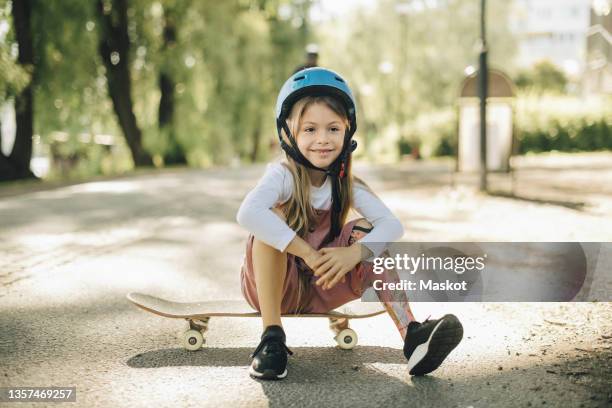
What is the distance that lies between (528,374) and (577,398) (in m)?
0.32

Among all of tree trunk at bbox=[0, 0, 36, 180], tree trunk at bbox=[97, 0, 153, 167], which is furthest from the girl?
tree trunk at bbox=[97, 0, 153, 167]

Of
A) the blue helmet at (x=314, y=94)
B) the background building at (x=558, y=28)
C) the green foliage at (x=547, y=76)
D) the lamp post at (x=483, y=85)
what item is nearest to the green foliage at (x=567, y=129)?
the lamp post at (x=483, y=85)

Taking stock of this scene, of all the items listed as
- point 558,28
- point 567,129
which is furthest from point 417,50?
point 558,28

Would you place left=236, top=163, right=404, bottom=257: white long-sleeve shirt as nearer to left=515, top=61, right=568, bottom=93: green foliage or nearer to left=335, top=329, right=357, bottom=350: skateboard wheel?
left=335, top=329, right=357, bottom=350: skateboard wheel

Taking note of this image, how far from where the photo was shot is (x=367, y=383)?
2684 millimetres

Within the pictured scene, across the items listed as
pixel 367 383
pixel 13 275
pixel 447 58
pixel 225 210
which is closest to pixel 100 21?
pixel 225 210

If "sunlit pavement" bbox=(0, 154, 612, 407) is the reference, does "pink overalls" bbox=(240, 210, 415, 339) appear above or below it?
above

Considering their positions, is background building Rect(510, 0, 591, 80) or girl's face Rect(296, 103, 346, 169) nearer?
girl's face Rect(296, 103, 346, 169)

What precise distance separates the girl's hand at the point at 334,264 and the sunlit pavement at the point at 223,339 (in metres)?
0.40

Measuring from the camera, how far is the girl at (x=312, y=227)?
9.00ft

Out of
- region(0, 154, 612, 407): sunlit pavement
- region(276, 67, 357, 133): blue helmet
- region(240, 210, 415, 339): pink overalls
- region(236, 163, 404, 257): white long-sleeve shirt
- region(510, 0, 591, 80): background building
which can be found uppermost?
region(510, 0, 591, 80): background building

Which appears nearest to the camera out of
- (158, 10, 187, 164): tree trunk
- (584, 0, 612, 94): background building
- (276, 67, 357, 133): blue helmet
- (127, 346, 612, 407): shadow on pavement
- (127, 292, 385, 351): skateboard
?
(127, 346, 612, 407): shadow on pavement

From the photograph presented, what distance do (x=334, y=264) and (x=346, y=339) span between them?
0.59 metres

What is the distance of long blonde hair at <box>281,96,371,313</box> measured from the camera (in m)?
2.91
